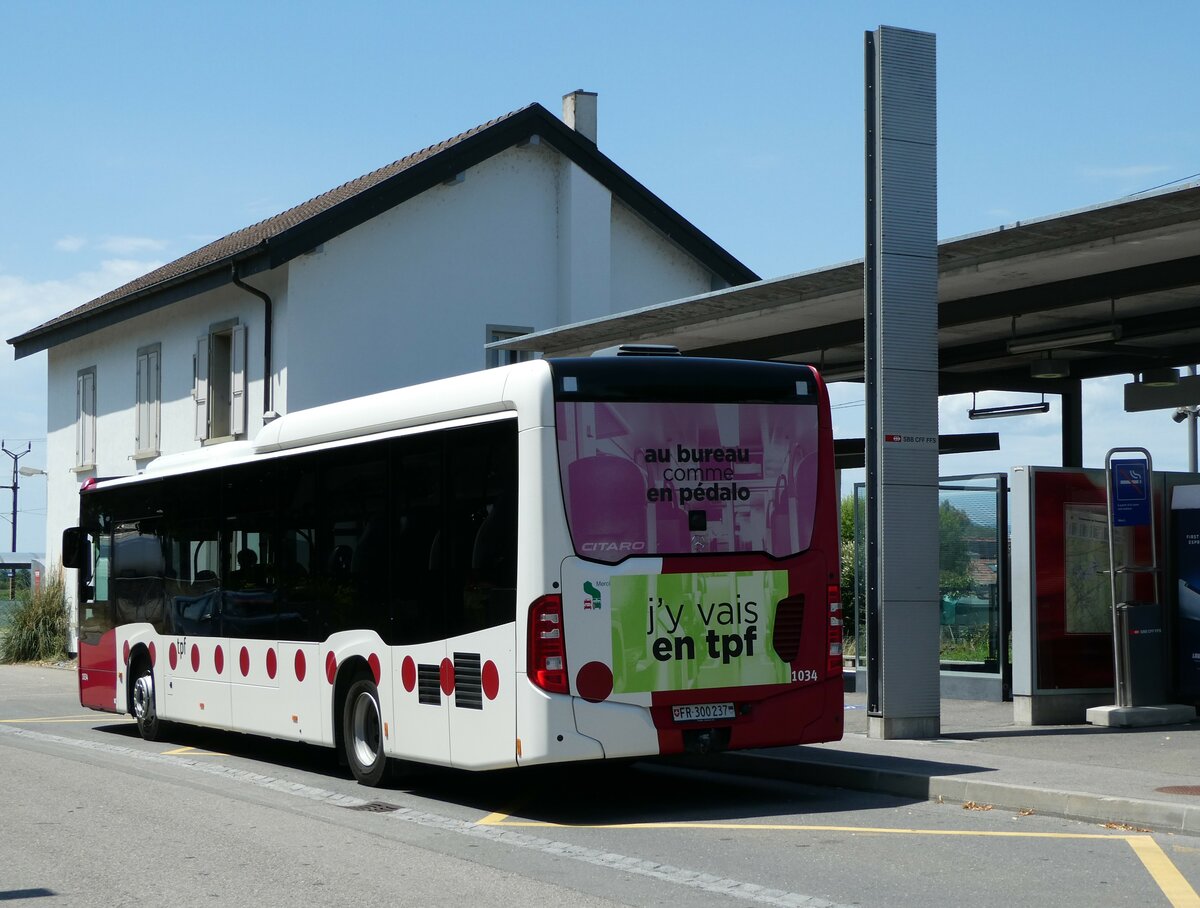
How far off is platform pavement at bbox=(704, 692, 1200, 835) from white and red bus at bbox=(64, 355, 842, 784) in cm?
92

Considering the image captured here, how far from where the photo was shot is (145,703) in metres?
16.6

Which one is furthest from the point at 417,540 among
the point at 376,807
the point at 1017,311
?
the point at 1017,311

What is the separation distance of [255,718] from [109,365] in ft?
69.7

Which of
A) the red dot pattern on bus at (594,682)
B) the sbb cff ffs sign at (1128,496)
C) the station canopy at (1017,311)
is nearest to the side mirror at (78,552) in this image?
the station canopy at (1017,311)

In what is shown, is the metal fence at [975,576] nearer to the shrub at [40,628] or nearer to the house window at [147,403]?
the house window at [147,403]

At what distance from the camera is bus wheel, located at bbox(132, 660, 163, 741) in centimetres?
1645

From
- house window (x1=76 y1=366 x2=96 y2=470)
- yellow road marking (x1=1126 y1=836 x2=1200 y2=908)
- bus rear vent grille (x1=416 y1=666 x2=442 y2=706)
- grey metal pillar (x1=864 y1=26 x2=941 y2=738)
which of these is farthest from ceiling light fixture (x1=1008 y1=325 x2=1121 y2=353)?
house window (x1=76 y1=366 x2=96 y2=470)

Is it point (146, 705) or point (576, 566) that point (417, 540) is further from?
point (146, 705)

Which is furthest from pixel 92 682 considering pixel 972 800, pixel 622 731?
pixel 972 800

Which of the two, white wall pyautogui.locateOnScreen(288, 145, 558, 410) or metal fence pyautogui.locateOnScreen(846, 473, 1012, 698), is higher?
white wall pyautogui.locateOnScreen(288, 145, 558, 410)

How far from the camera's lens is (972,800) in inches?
416

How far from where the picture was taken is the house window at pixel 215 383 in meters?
28.2

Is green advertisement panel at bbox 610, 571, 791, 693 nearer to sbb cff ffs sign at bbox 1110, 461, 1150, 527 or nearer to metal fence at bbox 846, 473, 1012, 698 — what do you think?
sbb cff ffs sign at bbox 1110, 461, 1150, 527

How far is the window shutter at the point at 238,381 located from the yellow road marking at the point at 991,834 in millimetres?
17749
